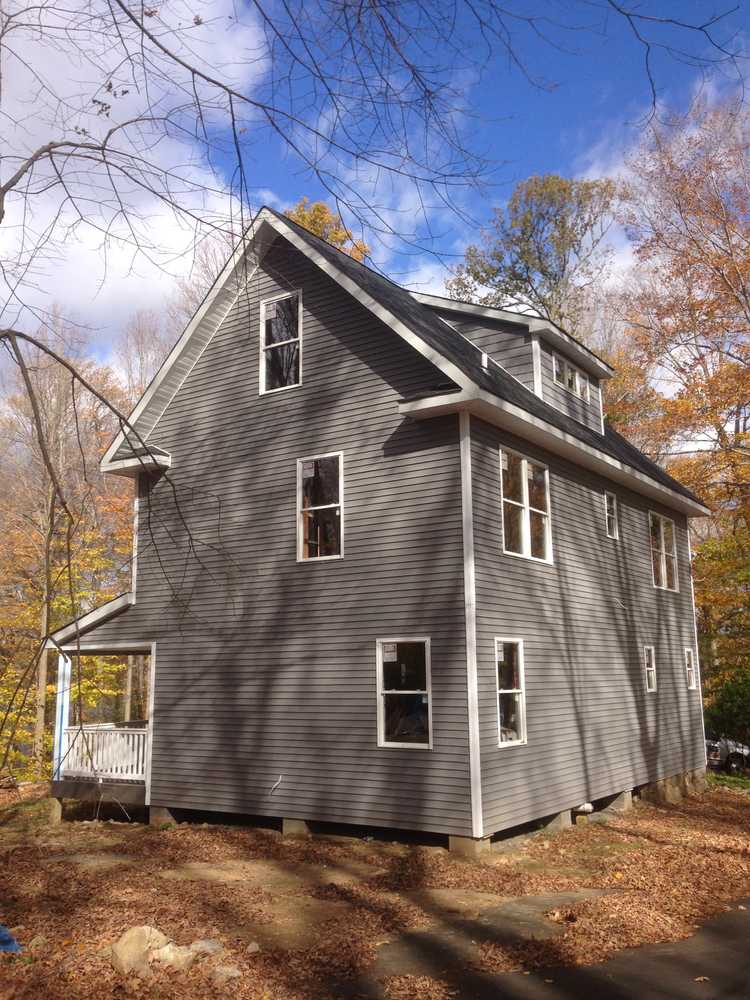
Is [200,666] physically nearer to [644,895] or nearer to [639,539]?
[644,895]

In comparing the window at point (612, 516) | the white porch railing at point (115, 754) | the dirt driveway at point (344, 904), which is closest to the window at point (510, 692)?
the dirt driveway at point (344, 904)

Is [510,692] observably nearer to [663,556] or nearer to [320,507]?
[320,507]

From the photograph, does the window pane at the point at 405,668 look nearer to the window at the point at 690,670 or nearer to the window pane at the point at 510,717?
the window pane at the point at 510,717

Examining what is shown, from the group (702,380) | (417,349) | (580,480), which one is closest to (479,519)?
(417,349)

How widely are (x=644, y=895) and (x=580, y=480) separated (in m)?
8.00

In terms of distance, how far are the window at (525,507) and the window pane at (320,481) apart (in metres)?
2.61

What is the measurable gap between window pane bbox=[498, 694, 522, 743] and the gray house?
0.05m

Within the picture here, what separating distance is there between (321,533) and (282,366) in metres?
3.13

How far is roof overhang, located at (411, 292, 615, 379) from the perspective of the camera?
15.6 metres

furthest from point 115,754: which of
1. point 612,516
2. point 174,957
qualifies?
point 612,516

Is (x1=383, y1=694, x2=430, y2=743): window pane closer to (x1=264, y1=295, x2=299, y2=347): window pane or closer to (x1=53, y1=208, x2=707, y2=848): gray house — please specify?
(x1=53, y1=208, x2=707, y2=848): gray house

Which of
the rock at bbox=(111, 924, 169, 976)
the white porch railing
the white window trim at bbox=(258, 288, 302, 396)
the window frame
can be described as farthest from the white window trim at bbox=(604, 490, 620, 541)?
the rock at bbox=(111, 924, 169, 976)

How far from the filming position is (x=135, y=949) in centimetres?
652

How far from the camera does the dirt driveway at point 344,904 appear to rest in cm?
675
